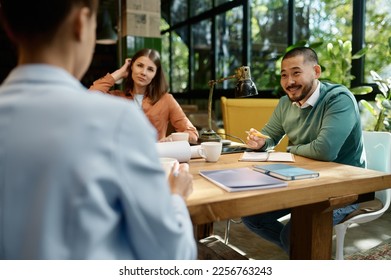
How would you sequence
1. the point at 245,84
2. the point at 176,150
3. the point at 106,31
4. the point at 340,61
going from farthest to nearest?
the point at 106,31
the point at 340,61
the point at 245,84
the point at 176,150

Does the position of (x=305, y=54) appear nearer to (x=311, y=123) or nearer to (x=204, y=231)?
(x=311, y=123)

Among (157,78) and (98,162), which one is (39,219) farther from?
(157,78)

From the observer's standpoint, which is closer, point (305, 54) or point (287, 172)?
point (287, 172)

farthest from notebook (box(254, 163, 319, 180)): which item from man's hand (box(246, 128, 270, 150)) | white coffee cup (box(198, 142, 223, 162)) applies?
man's hand (box(246, 128, 270, 150))

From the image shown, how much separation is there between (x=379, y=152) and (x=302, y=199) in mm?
1065

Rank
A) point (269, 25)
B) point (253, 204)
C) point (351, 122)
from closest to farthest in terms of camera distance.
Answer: point (253, 204) → point (351, 122) → point (269, 25)

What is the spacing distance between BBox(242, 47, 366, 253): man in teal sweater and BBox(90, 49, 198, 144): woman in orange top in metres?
0.79

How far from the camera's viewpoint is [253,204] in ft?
3.19

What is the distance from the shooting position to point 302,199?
1.05 metres

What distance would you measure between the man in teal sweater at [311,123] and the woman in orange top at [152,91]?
0.79 m

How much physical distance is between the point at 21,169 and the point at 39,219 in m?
0.08

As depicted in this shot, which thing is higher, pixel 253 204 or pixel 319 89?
pixel 319 89

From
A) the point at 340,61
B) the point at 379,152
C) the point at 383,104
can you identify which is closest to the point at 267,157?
the point at 379,152

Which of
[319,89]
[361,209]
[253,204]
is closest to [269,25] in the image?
[319,89]
